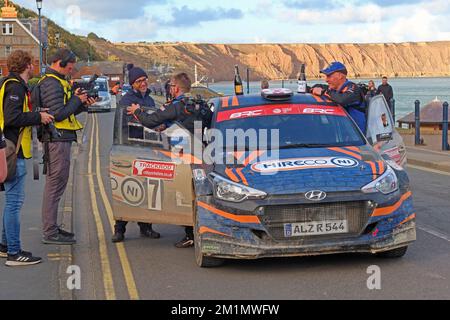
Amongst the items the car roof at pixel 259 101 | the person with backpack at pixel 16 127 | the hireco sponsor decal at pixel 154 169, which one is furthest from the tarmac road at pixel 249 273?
the car roof at pixel 259 101

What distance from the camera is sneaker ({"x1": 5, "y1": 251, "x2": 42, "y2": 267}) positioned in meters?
8.23

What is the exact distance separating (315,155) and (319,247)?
1030 millimetres

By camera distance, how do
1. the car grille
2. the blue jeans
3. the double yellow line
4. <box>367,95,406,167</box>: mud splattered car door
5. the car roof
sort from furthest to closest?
1. <box>367,95,406,167</box>: mud splattered car door
2. the car roof
3. the blue jeans
4. the car grille
5. the double yellow line

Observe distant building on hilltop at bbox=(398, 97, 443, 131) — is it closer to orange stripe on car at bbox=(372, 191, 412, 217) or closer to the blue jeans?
orange stripe on car at bbox=(372, 191, 412, 217)

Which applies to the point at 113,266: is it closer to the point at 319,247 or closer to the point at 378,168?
the point at 319,247

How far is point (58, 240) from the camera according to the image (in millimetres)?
9289

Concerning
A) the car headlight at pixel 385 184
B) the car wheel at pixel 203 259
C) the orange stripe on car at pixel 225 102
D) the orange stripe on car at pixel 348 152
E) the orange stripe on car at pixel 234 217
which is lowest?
the car wheel at pixel 203 259

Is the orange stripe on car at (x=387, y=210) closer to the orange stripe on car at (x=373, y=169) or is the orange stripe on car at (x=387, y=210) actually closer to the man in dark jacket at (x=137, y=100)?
the orange stripe on car at (x=373, y=169)

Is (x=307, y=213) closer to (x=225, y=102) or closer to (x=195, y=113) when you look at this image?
(x=195, y=113)

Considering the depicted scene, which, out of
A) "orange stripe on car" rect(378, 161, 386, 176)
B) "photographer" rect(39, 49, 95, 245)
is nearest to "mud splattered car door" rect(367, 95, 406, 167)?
"orange stripe on car" rect(378, 161, 386, 176)

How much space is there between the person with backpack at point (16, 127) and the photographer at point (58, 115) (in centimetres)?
39

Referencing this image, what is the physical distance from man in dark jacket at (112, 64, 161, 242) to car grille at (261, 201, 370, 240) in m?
2.64

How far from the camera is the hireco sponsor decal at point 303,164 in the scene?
299 inches

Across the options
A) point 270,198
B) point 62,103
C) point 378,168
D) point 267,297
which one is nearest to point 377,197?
point 378,168
